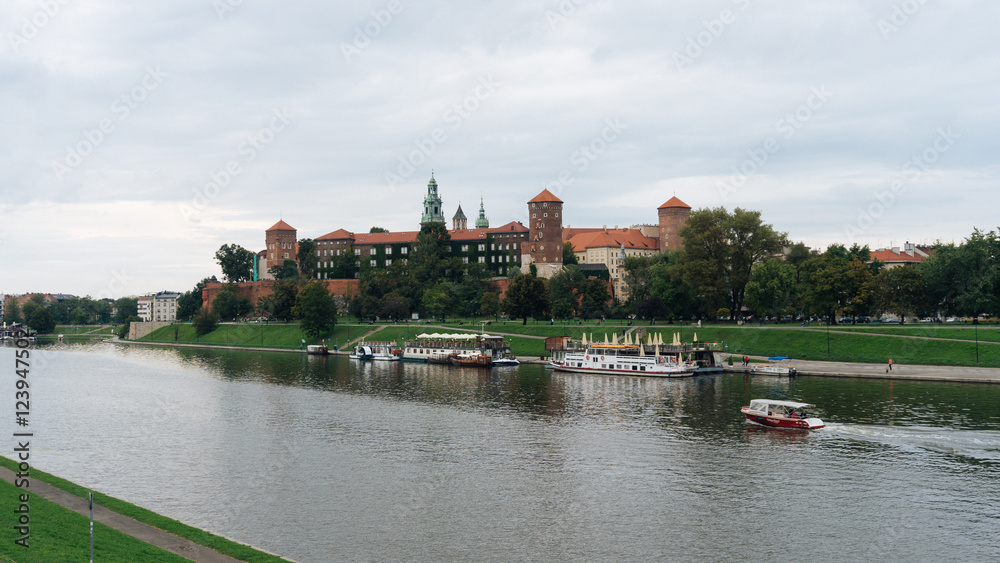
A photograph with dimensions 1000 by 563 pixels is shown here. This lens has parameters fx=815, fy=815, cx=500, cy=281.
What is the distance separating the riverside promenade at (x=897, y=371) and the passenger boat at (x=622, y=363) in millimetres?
6677

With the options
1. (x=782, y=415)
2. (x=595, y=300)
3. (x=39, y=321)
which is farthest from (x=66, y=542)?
(x=39, y=321)

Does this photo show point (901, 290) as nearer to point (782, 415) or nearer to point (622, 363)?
point (622, 363)

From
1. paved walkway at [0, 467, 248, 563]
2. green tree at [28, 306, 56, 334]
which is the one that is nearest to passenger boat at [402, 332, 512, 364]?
paved walkway at [0, 467, 248, 563]

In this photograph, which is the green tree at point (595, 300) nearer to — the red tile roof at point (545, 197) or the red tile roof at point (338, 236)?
the red tile roof at point (545, 197)

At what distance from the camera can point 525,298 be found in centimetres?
12038

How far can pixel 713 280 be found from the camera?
362 feet

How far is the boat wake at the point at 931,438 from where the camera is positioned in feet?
136

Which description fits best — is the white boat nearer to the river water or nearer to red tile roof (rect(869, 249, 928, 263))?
the river water

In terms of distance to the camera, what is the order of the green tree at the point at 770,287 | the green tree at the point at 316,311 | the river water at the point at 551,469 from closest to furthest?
1. the river water at the point at 551,469
2. the green tree at the point at 770,287
3. the green tree at the point at 316,311

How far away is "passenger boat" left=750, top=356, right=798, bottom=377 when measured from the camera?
78.1 metres

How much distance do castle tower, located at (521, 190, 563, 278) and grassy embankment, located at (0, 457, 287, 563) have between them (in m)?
142

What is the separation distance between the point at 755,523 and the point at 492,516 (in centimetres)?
1003

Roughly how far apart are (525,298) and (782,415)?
2829 inches

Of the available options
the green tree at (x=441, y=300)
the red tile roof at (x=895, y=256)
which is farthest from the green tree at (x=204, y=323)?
the red tile roof at (x=895, y=256)
